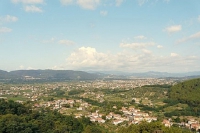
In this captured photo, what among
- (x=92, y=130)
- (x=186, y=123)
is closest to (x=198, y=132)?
(x=186, y=123)

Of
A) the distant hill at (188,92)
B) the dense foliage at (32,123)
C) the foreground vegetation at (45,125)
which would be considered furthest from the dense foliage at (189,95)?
the dense foliage at (32,123)

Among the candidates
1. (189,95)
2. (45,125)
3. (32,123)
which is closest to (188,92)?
(189,95)

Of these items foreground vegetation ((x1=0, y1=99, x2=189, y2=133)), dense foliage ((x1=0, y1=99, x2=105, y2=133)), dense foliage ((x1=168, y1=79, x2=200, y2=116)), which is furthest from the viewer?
dense foliage ((x1=168, y1=79, x2=200, y2=116))

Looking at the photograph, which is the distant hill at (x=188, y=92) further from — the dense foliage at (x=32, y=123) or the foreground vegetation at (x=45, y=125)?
the dense foliage at (x=32, y=123)

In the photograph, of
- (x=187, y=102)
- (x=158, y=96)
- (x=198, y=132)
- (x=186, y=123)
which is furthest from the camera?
(x=158, y=96)

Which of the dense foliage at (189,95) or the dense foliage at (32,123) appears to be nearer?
the dense foliage at (32,123)

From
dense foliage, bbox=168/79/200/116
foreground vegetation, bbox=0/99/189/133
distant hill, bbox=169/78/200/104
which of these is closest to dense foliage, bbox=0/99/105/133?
foreground vegetation, bbox=0/99/189/133

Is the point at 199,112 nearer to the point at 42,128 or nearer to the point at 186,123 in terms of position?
the point at 186,123

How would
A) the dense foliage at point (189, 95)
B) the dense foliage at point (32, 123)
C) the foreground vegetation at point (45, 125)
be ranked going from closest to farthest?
the foreground vegetation at point (45, 125), the dense foliage at point (32, 123), the dense foliage at point (189, 95)

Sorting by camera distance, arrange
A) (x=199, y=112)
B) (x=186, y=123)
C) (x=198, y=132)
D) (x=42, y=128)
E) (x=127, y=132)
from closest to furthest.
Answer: (x=127, y=132) < (x=42, y=128) < (x=198, y=132) < (x=186, y=123) < (x=199, y=112)

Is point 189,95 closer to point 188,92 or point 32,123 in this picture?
point 188,92

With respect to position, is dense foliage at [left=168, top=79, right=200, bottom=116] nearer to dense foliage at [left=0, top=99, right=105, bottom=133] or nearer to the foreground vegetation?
the foreground vegetation
